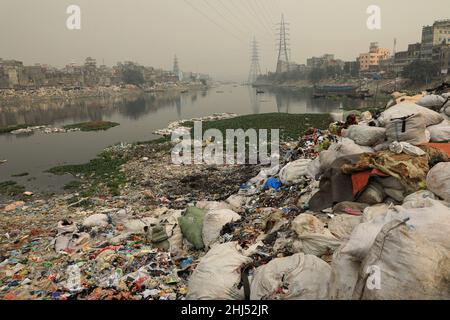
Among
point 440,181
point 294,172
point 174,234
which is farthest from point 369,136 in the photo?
point 174,234

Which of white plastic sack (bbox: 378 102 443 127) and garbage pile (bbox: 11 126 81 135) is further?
garbage pile (bbox: 11 126 81 135)

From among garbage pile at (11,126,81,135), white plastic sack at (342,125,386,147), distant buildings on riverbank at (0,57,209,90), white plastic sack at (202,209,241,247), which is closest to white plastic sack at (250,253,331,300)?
white plastic sack at (202,209,241,247)

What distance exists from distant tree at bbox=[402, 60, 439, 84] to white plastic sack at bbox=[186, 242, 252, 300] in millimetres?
40586

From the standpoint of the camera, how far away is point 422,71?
35125mm

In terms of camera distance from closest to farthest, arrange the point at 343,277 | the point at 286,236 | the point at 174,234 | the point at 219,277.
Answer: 1. the point at 343,277
2. the point at 219,277
3. the point at 286,236
4. the point at 174,234

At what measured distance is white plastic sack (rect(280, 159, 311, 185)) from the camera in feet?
15.7

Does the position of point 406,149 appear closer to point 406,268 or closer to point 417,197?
point 417,197

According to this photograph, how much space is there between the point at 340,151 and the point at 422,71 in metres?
38.4

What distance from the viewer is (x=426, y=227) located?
6.21 ft

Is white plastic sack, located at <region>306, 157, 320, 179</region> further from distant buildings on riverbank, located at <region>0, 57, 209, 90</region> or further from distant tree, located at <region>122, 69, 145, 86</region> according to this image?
distant tree, located at <region>122, 69, 145, 86</region>

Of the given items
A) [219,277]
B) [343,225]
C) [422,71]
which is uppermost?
[422,71]

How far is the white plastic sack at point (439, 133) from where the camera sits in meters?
3.96
